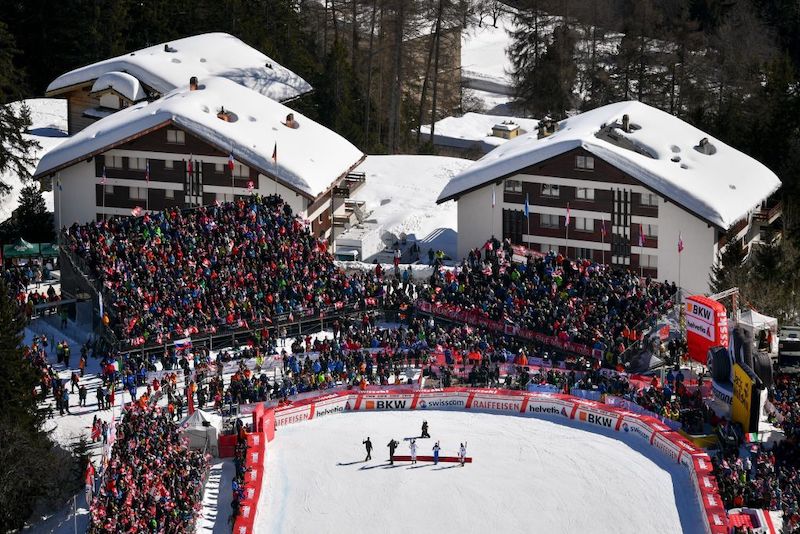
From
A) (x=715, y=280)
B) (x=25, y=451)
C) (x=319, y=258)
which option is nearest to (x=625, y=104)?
(x=715, y=280)

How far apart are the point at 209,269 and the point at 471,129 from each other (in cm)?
4547

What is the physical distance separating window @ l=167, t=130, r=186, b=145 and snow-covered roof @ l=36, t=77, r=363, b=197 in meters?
0.62

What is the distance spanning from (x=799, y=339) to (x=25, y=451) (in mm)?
29309

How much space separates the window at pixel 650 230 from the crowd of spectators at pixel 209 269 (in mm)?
12712

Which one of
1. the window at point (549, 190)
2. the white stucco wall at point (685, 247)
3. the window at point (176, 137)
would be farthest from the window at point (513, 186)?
the window at point (176, 137)

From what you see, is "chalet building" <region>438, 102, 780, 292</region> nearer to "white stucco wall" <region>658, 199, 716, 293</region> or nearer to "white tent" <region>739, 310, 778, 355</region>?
"white stucco wall" <region>658, 199, 716, 293</region>

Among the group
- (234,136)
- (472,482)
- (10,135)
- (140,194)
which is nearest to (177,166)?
(140,194)

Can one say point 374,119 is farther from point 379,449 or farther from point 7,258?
point 379,449

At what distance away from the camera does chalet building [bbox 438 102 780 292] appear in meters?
77.4

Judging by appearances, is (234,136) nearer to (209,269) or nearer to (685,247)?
(209,269)

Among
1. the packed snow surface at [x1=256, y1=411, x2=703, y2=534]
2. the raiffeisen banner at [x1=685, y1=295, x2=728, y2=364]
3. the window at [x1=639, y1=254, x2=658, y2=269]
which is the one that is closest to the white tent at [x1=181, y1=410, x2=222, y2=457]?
the packed snow surface at [x1=256, y1=411, x2=703, y2=534]

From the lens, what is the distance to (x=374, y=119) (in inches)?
4313

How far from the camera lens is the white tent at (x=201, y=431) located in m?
60.9

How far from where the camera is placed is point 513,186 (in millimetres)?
80438
